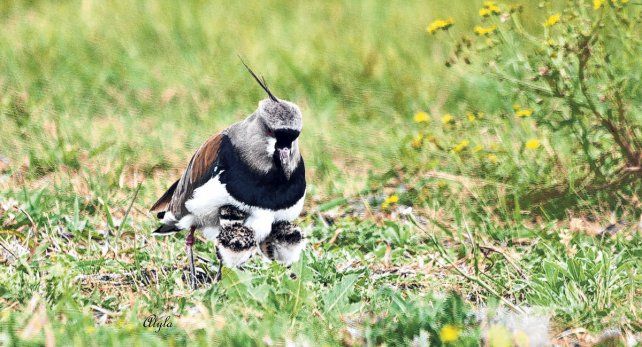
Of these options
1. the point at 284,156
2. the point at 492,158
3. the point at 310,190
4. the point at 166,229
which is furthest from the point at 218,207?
the point at 492,158

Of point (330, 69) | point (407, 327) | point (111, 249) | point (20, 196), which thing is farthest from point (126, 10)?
point (407, 327)

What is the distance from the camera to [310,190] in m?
4.81

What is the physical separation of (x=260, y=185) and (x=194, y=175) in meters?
0.38

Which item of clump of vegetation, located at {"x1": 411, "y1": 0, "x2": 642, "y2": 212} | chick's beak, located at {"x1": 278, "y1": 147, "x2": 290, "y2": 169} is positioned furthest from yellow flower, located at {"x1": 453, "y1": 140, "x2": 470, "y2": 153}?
chick's beak, located at {"x1": 278, "y1": 147, "x2": 290, "y2": 169}

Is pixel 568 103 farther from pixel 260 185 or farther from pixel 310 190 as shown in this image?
pixel 260 185

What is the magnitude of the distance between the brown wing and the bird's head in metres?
0.26

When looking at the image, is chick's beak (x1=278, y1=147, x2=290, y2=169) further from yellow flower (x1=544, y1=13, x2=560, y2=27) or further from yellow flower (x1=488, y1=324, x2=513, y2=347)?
yellow flower (x1=544, y1=13, x2=560, y2=27)

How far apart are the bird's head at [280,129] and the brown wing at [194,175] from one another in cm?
26

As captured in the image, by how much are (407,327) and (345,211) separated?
1.80m

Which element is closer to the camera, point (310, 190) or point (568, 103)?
point (568, 103)

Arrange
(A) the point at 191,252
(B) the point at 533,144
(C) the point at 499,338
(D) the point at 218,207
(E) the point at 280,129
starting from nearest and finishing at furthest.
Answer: (C) the point at 499,338, (E) the point at 280,129, (D) the point at 218,207, (A) the point at 191,252, (B) the point at 533,144

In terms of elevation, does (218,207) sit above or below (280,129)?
below

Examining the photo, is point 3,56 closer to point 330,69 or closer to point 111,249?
point 330,69

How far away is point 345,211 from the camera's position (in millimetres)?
4559
